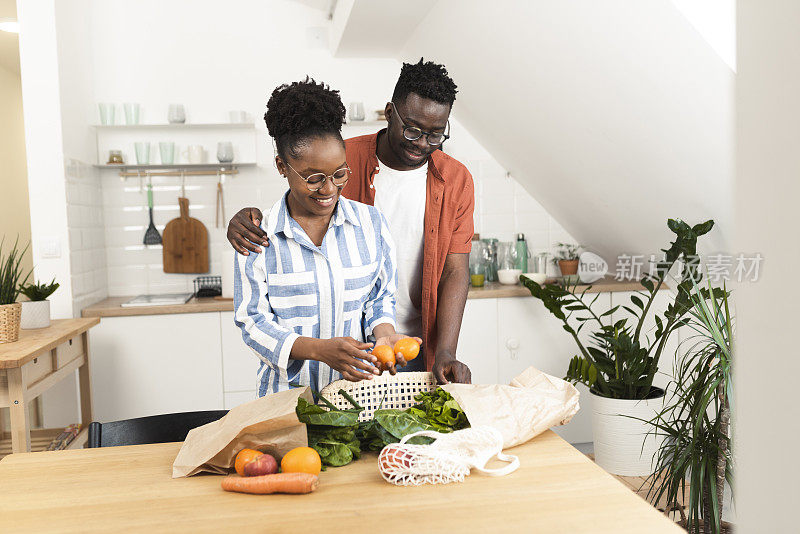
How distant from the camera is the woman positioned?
156cm

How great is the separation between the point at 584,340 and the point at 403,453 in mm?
2743

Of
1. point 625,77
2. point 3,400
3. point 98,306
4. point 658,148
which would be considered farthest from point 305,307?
point 98,306

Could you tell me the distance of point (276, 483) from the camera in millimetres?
1176

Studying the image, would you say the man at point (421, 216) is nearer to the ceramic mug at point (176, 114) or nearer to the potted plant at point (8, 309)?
the potted plant at point (8, 309)

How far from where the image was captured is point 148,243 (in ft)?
13.2

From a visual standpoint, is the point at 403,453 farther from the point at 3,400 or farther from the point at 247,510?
the point at 3,400

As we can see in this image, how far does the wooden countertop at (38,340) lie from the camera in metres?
2.34

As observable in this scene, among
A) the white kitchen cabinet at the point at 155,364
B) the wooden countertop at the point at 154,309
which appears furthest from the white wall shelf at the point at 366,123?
the white kitchen cabinet at the point at 155,364

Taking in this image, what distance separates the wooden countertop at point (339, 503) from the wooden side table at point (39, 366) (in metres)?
1.19

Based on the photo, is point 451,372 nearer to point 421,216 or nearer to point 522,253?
point 421,216

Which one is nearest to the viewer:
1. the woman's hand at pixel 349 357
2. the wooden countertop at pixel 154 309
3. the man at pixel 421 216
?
the woman's hand at pixel 349 357

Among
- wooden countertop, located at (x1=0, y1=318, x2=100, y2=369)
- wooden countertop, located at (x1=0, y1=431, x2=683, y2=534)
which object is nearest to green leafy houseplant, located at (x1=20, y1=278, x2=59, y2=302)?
wooden countertop, located at (x1=0, y1=318, x2=100, y2=369)

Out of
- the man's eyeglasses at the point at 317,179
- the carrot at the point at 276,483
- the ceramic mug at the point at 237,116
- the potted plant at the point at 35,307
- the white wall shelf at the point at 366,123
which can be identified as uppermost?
the ceramic mug at the point at 237,116

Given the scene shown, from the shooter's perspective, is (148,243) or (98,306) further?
(148,243)
